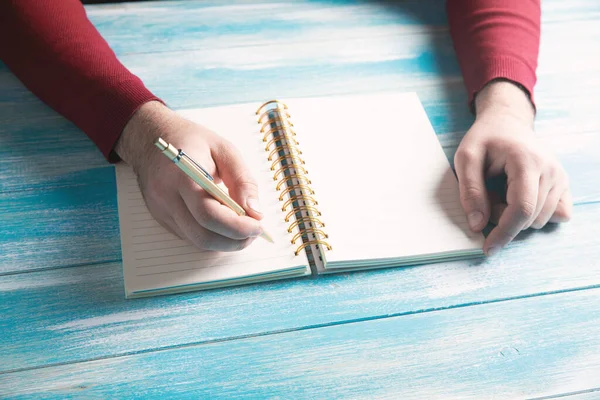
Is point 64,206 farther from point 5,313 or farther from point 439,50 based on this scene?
point 439,50

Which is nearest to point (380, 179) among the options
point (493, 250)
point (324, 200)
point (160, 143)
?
point (324, 200)

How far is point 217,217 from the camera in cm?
82

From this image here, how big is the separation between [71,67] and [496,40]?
872 mm

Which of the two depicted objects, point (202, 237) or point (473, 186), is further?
point (473, 186)

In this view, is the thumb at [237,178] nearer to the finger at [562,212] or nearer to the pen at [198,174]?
the pen at [198,174]

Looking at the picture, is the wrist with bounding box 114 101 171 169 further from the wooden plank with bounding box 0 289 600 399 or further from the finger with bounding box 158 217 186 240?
the wooden plank with bounding box 0 289 600 399

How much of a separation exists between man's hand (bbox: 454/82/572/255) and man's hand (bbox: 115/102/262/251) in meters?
0.38

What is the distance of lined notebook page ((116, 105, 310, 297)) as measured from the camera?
2.85 feet

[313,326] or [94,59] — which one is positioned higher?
[94,59]

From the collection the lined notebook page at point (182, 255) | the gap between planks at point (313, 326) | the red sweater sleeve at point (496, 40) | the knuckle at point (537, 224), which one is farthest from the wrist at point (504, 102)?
the lined notebook page at point (182, 255)

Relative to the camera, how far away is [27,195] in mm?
987

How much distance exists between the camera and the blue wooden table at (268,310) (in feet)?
2.60

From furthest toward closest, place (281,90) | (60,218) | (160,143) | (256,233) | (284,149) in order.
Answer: (281,90) → (284,149) → (60,218) → (256,233) → (160,143)

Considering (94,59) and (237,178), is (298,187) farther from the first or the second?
(94,59)
